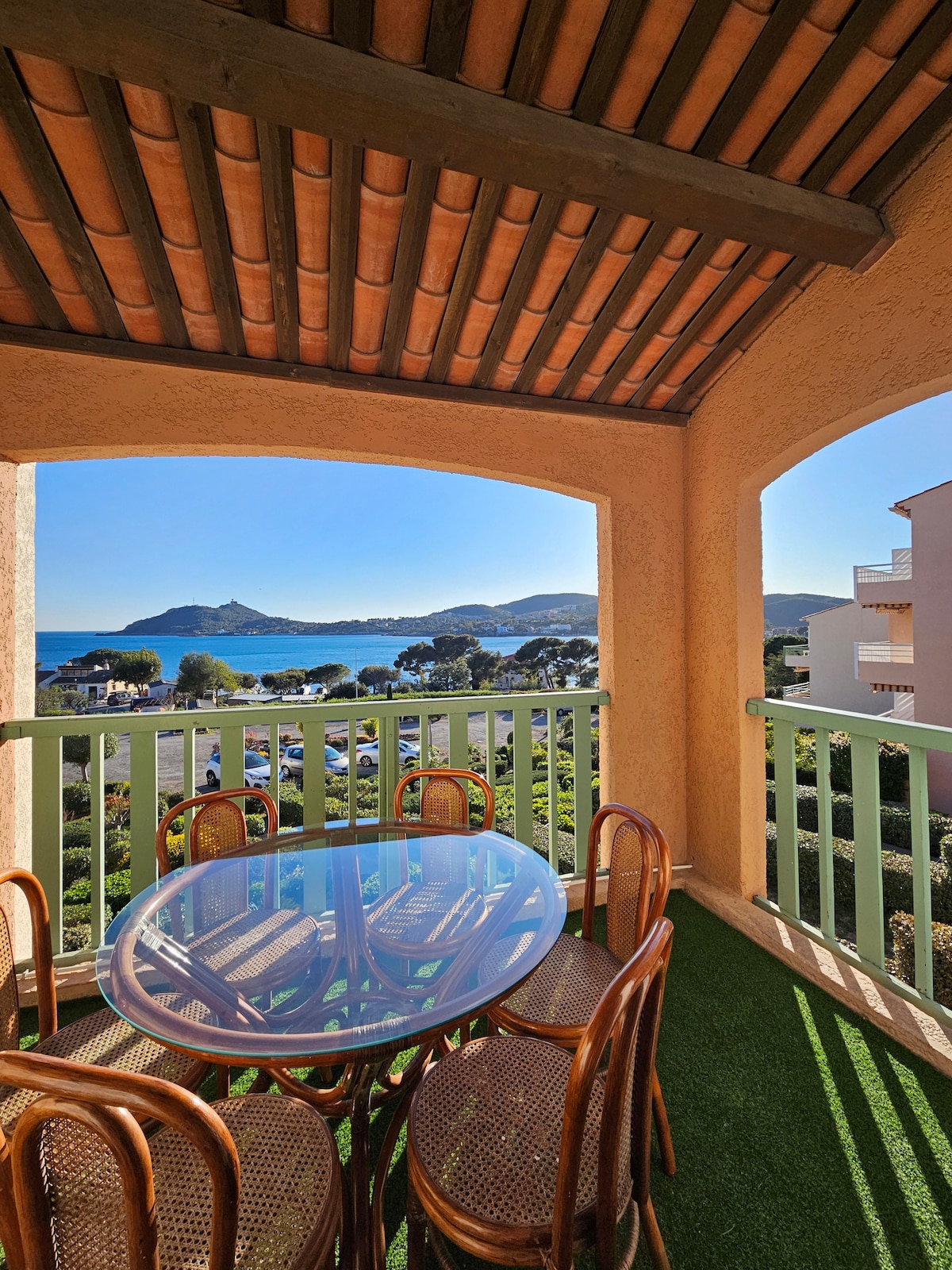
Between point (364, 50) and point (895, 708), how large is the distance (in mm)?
18321

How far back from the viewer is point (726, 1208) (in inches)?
55.9

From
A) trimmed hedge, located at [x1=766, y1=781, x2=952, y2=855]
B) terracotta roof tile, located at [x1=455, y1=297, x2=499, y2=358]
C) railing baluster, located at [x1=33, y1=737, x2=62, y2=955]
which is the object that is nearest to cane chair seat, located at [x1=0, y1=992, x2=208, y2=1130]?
railing baluster, located at [x1=33, y1=737, x2=62, y2=955]

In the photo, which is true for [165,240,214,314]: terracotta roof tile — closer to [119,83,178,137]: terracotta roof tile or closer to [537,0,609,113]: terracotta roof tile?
[119,83,178,137]: terracotta roof tile

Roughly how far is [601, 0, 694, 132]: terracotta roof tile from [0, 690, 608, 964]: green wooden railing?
2.42 meters

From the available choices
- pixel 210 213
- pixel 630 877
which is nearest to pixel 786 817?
pixel 630 877

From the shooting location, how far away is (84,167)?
A: 72.1 inches

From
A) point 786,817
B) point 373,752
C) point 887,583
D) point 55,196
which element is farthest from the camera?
point 887,583

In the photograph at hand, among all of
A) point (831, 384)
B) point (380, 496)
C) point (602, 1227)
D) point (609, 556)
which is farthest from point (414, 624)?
point (602, 1227)

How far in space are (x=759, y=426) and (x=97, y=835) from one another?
3870 millimetres

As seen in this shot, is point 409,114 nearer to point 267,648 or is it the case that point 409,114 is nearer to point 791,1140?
point 791,1140

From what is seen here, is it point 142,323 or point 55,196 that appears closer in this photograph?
point 55,196

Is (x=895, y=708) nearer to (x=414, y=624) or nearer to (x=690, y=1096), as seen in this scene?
(x=414, y=624)

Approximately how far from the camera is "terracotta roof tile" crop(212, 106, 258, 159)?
1745 mm

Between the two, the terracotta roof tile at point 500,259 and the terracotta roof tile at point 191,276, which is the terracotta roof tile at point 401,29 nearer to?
the terracotta roof tile at point 500,259
